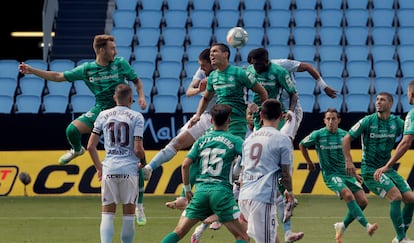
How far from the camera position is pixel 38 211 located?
18875mm

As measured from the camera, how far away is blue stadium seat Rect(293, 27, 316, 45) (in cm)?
2658

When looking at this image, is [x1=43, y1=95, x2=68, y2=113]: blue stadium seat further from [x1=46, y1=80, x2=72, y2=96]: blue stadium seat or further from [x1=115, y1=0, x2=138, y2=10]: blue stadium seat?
[x1=115, y1=0, x2=138, y2=10]: blue stadium seat

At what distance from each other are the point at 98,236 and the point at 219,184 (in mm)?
4479

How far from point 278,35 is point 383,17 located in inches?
115

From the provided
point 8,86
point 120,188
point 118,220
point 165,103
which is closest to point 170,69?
point 165,103

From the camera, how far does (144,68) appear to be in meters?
25.1

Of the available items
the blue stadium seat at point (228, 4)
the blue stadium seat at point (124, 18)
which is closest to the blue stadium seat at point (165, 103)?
the blue stadium seat at point (124, 18)

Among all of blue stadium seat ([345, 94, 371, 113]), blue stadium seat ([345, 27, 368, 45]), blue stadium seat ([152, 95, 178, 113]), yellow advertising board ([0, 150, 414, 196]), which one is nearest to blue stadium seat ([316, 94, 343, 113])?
blue stadium seat ([345, 94, 371, 113])

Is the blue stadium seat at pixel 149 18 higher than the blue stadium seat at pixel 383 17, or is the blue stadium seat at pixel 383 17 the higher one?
the blue stadium seat at pixel 383 17

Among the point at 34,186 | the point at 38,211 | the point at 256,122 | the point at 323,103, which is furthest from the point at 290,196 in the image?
the point at 323,103

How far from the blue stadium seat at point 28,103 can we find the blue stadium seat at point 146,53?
300 cm

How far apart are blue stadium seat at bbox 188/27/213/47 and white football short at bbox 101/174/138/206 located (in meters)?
14.4

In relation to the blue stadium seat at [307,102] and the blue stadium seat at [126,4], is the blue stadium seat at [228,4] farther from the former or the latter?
the blue stadium seat at [307,102]

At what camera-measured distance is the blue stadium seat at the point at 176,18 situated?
1076 inches
